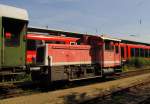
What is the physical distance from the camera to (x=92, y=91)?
14.6 m

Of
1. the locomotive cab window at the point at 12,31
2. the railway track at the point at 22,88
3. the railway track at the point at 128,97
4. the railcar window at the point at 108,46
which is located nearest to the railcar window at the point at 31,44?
the railway track at the point at 22,88

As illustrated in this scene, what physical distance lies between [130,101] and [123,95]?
4.90ft

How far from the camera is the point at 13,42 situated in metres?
13.5

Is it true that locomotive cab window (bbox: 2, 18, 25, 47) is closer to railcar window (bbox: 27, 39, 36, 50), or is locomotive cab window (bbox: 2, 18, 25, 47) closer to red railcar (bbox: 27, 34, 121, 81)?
red railcar (bbox: 27, 34, 121, 81)

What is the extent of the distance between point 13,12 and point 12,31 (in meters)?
0.92

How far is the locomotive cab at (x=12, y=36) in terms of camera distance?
42.6 ft

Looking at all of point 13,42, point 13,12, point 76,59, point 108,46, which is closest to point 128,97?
point 76,59

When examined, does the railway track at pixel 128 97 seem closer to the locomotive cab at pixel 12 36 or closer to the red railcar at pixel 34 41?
the locomotive cab at pixel 12 36

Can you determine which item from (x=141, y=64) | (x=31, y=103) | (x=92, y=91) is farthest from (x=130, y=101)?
(x=141, y=64)

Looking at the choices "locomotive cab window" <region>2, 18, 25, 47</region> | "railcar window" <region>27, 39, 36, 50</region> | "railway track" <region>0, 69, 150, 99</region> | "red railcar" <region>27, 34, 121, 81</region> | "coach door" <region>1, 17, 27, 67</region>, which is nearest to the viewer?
"coach door" <region>1, 17, 27, 67</region>

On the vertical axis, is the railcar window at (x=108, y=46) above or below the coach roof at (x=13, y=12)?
below

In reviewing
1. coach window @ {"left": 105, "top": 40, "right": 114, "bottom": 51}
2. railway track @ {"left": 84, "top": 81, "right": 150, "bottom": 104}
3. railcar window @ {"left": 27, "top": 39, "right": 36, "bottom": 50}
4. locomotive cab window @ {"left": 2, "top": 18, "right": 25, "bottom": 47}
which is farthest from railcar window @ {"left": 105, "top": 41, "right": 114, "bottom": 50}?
locomotive cab window @ {"left": 2, "top": 18, "right": 25, "bottom": 47}

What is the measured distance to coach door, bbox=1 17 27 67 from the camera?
13109 mm

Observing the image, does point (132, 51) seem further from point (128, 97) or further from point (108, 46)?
point (128, 97)
